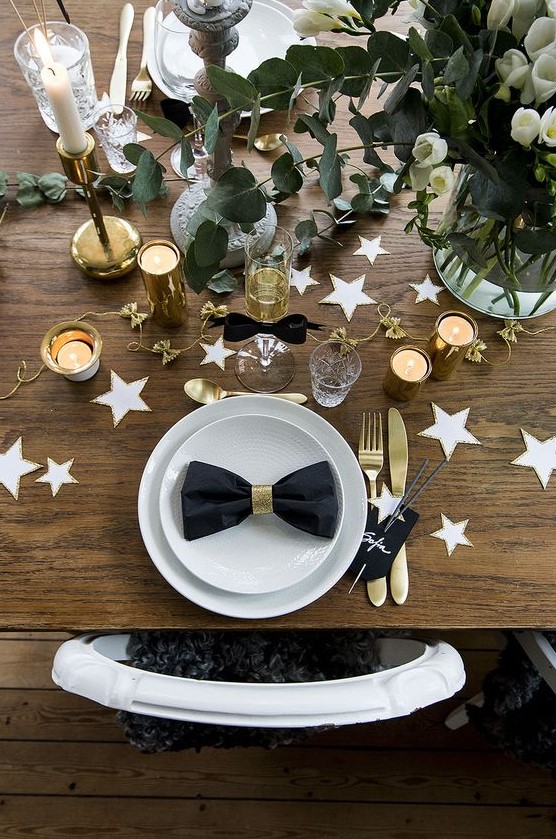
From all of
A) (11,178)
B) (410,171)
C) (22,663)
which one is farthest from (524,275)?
(22,663)

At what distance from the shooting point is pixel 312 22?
0.77 metres

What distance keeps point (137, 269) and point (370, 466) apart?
472 mm

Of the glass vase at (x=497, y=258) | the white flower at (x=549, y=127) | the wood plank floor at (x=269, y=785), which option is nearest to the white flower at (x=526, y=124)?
the white flower at (x=549, y=127)

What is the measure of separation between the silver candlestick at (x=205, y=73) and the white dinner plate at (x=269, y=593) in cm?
24

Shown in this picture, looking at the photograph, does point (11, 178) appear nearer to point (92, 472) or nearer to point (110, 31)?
point (110, 31)

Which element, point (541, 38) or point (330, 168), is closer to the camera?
point (541, 38)

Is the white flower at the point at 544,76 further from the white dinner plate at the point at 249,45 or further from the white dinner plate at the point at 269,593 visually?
the white dinner plate at the point at 249,45

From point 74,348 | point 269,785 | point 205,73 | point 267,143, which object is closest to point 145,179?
point 205,73

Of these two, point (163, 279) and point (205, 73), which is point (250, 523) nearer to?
point (163, 279)

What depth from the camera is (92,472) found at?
0.98m

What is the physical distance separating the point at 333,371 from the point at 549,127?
0.45 meters

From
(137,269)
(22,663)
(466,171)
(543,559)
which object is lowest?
(22,663)

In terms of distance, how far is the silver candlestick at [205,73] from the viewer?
33.9 inches

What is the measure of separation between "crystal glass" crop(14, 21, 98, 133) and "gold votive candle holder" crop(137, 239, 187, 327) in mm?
320
